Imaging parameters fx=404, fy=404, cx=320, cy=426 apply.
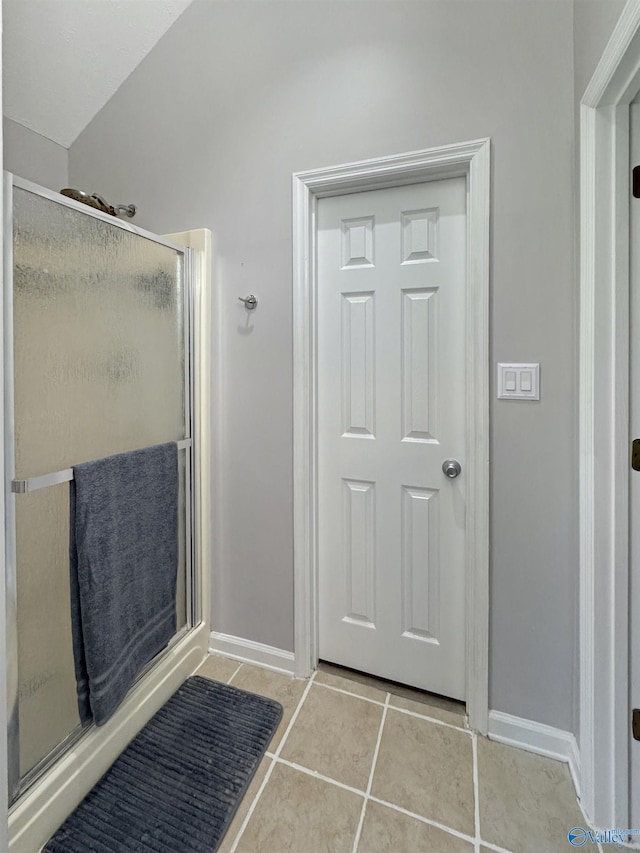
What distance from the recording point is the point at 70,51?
1743 millimetres

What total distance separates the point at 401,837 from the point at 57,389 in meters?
1.56

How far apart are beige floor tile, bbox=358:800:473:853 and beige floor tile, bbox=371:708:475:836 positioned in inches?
1.3

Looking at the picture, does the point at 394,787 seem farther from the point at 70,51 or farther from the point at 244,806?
the point at 70,51

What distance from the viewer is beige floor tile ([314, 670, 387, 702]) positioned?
157 cm

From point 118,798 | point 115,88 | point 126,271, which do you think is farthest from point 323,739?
point 115,88

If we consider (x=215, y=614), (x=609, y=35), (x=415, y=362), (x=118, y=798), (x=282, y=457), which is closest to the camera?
(x=609, y=35)

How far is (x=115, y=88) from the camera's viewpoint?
1901 mm

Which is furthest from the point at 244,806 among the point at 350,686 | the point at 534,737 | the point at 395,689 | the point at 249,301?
the point at 249,301

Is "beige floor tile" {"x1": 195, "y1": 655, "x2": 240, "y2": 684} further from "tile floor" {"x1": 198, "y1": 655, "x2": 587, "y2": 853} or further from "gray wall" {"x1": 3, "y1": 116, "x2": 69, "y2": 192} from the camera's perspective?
"gray wall" {"x1": 3, "y1": 116, "x2": 69, "y2": 192}

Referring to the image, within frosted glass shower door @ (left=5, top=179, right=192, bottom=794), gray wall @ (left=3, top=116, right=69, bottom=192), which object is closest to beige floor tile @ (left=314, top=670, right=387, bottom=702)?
frosted glass shower door @ (left=5, top=179, right=192, bottom=794)

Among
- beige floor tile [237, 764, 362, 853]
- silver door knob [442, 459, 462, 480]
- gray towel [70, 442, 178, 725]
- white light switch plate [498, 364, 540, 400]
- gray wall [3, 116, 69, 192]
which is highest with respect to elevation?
gray wall [3, 116, 69, 192]

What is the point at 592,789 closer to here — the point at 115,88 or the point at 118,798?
the point at 118,798

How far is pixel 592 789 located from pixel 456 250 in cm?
167

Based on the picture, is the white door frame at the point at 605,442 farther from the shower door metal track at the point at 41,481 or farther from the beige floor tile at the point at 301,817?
the shower door metal track at the point at 41,481
